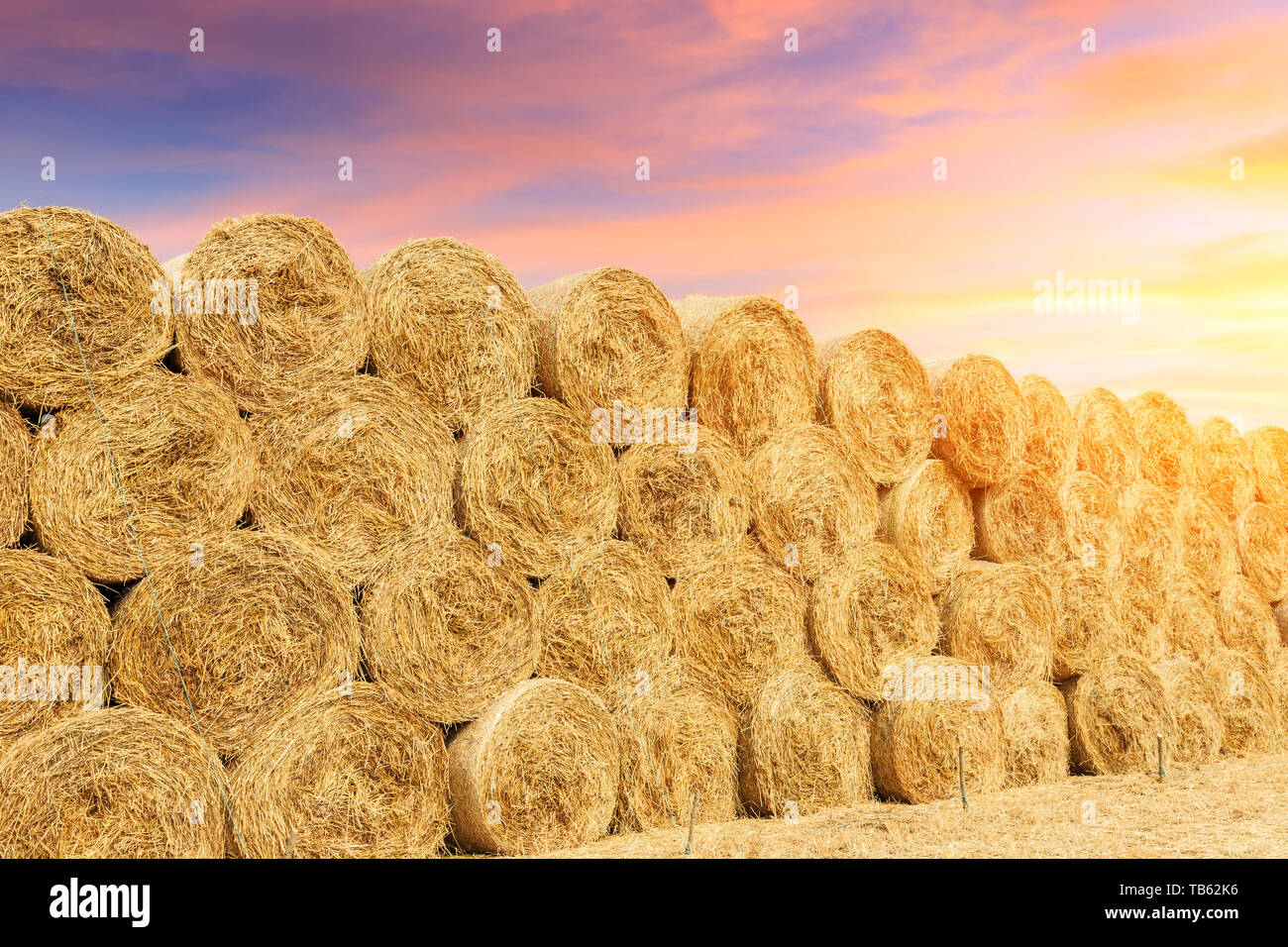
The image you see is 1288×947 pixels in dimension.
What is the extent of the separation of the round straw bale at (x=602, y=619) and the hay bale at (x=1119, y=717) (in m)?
4.13

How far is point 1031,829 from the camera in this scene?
6.71 m

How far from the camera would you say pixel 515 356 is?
6707 millimetres

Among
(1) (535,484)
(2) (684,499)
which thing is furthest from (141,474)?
(2) (684,499)

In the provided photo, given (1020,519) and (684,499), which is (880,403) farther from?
(684,499)

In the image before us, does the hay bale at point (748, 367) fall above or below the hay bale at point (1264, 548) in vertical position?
above

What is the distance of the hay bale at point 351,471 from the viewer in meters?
5.72

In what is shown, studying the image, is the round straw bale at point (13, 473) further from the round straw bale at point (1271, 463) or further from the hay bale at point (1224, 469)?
the round straw bale at point (1271, 463)

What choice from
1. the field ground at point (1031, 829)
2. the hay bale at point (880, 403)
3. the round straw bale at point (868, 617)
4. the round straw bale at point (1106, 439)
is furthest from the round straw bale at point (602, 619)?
the round straw bale at point (1106, 439)

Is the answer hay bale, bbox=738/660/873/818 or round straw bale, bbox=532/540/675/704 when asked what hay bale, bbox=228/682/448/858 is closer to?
round straw bale, bbox=532/540/675/704

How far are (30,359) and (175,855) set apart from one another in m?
2.22
